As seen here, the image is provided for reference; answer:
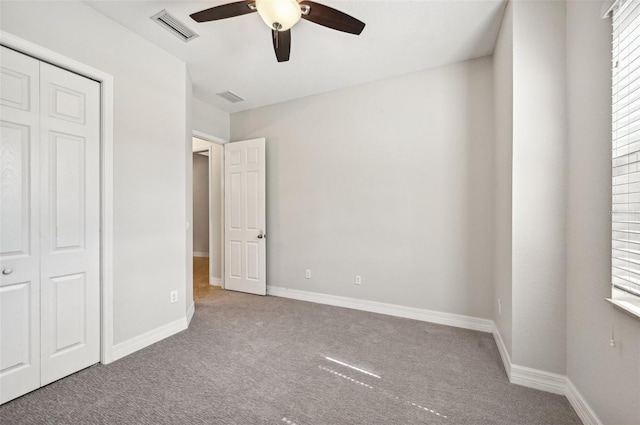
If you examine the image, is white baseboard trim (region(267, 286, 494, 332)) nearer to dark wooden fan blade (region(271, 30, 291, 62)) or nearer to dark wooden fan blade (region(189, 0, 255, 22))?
dark wooden fan blade (region(271, 30, 291, 62))

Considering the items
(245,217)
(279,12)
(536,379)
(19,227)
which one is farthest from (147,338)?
(536,379)

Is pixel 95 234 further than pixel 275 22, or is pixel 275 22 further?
pixel 95 234

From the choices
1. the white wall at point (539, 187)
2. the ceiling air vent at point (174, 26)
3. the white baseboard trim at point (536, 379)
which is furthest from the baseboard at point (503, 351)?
the ceiling air vent at point (174, 26)

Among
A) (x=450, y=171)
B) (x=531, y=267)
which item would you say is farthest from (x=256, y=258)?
(x=531, y=267)

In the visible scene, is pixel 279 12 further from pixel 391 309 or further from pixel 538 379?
pixel 391 309

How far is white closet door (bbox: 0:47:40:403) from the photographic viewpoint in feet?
5.86

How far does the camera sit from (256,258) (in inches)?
160

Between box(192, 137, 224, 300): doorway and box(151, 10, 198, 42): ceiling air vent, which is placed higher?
box(151, 10, 198, 42): ceiling air vent

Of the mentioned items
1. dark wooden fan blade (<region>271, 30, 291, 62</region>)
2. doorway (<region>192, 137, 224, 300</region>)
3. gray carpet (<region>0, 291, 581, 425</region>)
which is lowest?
Answer: gray carpet (<region>0, 291, 581, 425</region>)

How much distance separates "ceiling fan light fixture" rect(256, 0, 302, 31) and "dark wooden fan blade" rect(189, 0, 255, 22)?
11 cm

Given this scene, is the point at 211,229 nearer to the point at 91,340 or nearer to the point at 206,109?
the point at 206,109

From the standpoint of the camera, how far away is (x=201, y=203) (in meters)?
7.45

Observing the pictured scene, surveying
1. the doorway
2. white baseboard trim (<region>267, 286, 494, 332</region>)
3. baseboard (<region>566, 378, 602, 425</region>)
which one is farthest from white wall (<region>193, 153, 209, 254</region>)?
baseboard (<region>566, 378, 602, 425</region>)

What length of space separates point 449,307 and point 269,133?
3295mm
